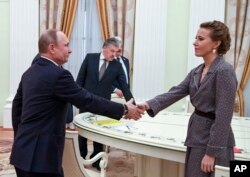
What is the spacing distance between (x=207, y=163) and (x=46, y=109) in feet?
3.07

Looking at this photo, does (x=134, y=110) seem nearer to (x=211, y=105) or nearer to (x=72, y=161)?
(x=72, y=161)

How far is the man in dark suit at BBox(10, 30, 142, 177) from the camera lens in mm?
2096

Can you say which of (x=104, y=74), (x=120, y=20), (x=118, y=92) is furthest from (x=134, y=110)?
(x=120, y=20)

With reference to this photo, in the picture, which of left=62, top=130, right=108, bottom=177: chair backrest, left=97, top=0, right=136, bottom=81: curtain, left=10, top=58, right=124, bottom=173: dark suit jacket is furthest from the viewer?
left=97, top=0, right=136, bottom=81: curtain

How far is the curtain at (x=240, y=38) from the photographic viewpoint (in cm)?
606

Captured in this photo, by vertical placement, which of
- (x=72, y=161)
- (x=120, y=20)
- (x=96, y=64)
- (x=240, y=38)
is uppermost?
(x=120, y=20)

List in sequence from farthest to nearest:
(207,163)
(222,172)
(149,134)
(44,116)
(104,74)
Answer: (104,74) < (149,134) < (44,116) < (207,163) < (222,172)

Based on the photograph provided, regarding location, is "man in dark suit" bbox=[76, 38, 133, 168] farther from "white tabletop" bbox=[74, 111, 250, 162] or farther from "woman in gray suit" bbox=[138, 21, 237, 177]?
"woman in gray suit" bbox=[138, 21, 237, 177]

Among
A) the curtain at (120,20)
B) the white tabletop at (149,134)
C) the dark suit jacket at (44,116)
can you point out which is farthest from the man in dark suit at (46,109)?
the curtain at (120,20)

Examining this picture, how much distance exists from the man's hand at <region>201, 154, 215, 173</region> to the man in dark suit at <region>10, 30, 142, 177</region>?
0.74 metres

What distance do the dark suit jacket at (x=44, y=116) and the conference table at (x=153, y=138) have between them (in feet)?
1.95

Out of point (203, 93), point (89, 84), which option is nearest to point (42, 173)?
point (203, 93)

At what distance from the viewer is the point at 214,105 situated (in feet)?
6.57

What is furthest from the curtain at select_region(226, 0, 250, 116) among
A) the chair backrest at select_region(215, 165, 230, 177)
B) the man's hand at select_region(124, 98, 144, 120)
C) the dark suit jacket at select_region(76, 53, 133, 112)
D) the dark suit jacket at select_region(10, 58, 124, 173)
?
the chair backrest at select_region(215, 165, 230, 177)
